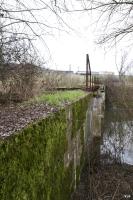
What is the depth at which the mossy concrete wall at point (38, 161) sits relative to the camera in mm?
2340

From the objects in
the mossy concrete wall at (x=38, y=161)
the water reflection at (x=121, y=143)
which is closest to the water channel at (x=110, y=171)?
the water reflection at (x=121, y=143)

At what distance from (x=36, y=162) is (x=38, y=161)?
0.32 ft

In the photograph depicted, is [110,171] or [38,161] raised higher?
[38,161]

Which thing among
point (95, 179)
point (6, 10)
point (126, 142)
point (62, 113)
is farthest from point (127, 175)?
point (6, 10)

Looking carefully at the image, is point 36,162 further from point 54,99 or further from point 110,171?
point 110,171

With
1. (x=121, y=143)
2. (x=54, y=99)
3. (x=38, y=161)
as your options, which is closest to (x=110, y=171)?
(x=121, y=143)

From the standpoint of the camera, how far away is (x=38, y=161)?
3.32m

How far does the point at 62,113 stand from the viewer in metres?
5.04

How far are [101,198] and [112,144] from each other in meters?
4.55

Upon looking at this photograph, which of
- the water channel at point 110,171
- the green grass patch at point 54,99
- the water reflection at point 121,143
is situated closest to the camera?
the green grass patch at point 54,99

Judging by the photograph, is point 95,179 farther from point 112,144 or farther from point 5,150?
point 5,150

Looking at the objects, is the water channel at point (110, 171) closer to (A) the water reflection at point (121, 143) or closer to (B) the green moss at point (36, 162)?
(A) the water reflection at point (121, 143)

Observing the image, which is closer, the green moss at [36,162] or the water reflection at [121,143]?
the green moss at [36,162]

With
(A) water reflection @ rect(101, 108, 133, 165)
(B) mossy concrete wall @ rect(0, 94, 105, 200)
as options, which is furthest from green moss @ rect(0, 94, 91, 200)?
(A) water reflection @ rect(101, 108, 133, 165)
